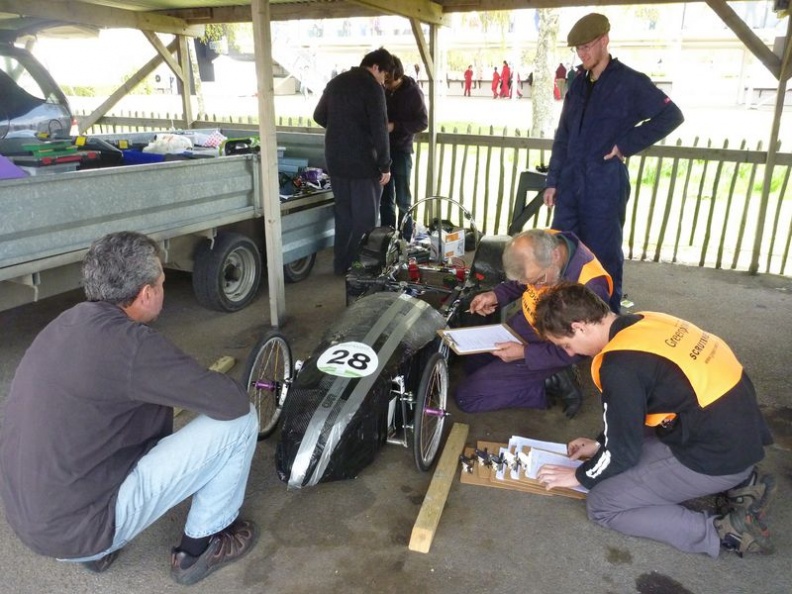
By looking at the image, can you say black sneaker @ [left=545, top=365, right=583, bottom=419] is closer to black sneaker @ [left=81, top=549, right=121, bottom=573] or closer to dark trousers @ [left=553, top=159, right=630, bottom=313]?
dark trousers @ [left=553, top=159, right=630, bottom=313]

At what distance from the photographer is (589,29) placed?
413cm

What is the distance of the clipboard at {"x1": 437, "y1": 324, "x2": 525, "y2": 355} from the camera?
3.25 metres

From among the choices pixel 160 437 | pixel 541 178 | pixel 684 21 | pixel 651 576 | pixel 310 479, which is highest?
pixel 684 21

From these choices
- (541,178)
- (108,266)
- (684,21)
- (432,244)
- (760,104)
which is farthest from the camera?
(684,21)

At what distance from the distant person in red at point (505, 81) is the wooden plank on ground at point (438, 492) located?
88.3 ft

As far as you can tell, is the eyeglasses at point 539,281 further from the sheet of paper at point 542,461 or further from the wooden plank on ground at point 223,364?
the wooden plank on ground at point 223,364

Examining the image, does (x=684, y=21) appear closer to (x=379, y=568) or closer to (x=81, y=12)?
(x=81, y=12)

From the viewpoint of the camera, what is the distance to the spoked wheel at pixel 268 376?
3078 mm

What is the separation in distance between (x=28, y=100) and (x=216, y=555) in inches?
184

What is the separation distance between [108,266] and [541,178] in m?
5.19

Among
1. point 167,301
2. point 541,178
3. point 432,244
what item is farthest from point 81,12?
point 541,178

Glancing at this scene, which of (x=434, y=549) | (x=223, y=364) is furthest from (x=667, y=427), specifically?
(x=223, y=364)

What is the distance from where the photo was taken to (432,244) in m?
5.50

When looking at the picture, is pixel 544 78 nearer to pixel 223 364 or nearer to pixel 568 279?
pixel 568 279
